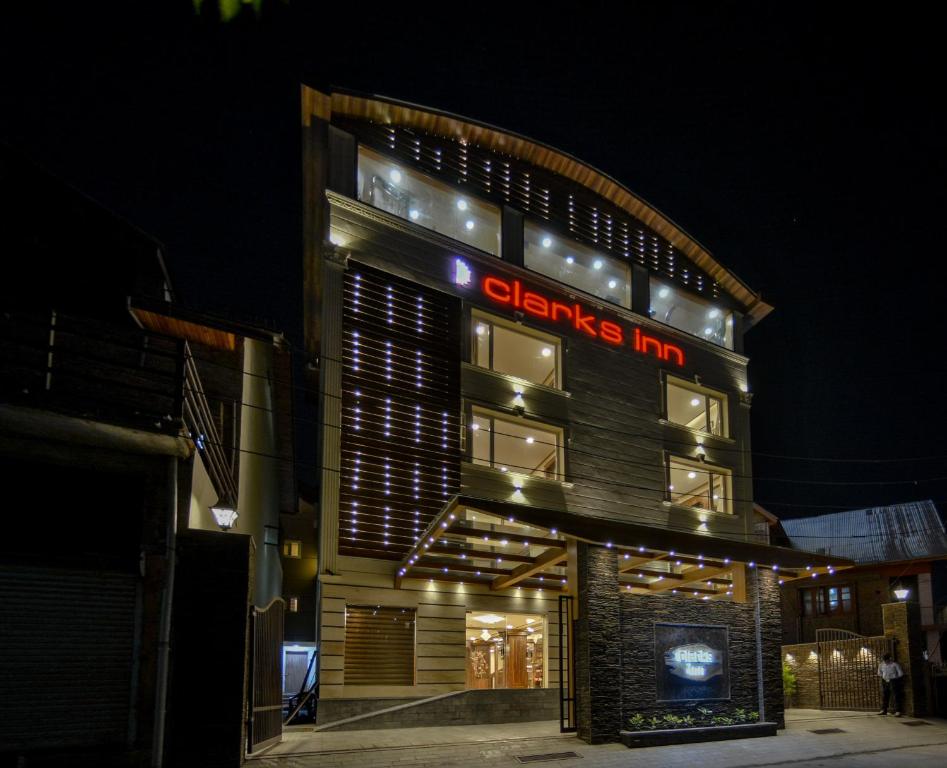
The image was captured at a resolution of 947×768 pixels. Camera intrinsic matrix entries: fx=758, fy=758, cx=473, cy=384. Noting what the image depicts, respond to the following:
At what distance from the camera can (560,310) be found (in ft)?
74.9

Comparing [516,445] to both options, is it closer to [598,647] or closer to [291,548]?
[598,647]

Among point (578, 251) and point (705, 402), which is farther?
point (705, 402)

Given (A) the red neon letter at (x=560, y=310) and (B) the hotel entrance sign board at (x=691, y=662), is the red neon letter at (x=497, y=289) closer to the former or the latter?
(A) the red neon letter at (x=560, y=310)

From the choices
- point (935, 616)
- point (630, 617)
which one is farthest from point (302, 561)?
point (935, 616)

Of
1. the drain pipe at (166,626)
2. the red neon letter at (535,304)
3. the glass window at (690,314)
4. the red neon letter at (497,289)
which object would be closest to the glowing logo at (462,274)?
the red neon letter at (497,289)

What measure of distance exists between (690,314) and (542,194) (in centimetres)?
728

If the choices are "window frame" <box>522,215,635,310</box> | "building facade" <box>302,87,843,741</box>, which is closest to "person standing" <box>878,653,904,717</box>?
"building facade" <box>302,87,843,741</box>

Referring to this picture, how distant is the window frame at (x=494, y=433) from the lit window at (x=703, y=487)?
5.12 meters

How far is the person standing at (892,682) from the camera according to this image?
1864 cm

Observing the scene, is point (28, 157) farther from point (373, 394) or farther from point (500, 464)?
point (500, 464)

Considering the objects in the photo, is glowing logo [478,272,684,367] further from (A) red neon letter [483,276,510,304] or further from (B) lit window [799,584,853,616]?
(B) lit window [799,584,853,616]

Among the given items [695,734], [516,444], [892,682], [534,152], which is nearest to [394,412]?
[516,444]

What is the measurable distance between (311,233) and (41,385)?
1287 cm

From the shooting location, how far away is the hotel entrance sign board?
1461cm
